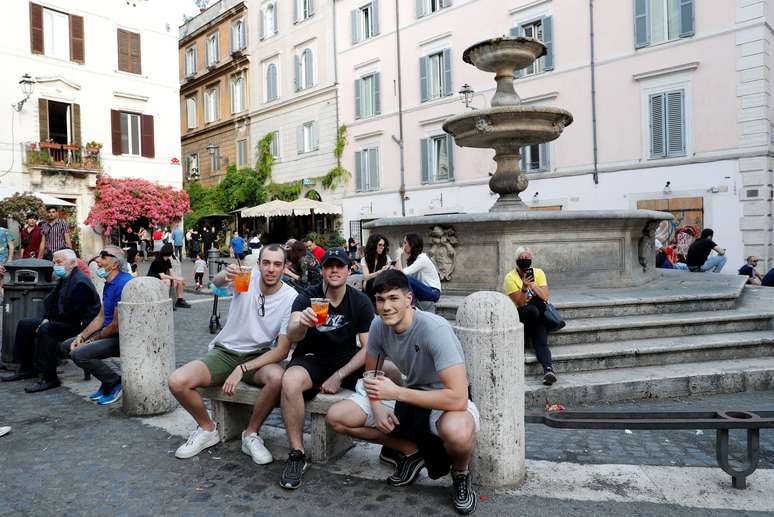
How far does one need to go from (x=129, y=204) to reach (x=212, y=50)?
15.4 metres

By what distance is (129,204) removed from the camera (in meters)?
23.7

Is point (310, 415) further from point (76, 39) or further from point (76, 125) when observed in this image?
point (76, 39)

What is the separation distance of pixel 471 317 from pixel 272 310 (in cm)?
160

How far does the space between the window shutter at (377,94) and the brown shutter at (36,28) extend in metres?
12.9

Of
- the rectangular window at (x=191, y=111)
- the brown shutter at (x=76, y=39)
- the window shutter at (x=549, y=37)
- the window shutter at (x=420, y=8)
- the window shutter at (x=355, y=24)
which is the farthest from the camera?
the rectangular window at (x=191, y=111)

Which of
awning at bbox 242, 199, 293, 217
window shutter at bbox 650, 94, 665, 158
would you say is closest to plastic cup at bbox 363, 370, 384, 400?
window shutter at bbox 650, 94, 665, 158

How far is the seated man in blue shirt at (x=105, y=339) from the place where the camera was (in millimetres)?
5633

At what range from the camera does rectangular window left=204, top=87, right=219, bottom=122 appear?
3556 cm

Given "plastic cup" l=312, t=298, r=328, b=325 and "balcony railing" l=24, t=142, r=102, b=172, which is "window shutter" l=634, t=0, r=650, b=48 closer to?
"plastic cup" l=312, t=298, r=328, b=325

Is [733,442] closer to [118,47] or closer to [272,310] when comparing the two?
[272,310]

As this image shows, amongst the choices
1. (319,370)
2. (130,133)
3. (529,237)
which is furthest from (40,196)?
(319,370)

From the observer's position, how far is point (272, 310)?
4.49m

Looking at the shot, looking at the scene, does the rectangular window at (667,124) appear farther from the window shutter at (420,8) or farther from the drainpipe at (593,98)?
the window shutter at (420,8)

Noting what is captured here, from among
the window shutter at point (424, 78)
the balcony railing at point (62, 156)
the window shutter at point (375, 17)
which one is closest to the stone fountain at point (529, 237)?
the window shutter at point (424, 78)
